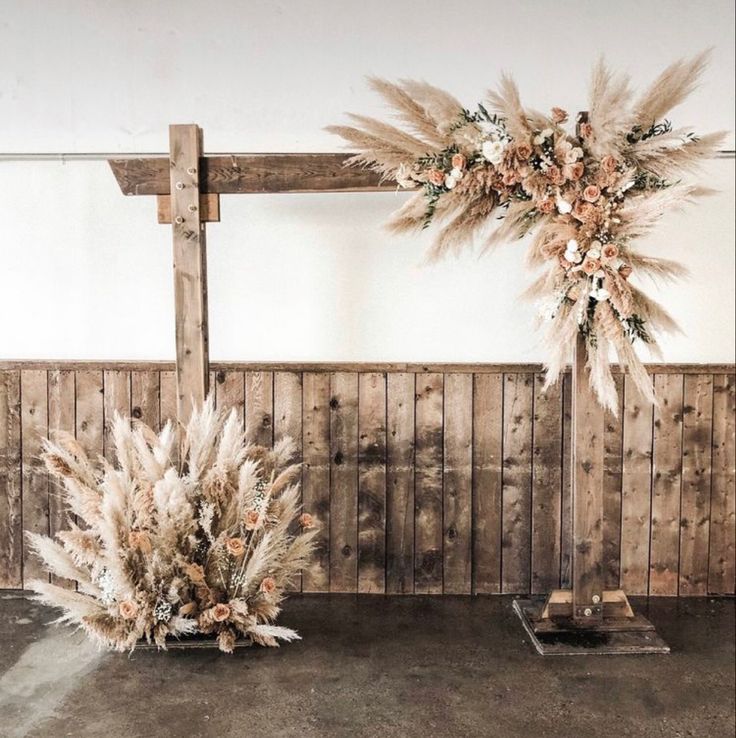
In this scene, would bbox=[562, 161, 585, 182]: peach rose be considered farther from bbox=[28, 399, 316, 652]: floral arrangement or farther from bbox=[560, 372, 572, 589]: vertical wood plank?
bbox=[28, 399, 316, 652]: floral arrangement

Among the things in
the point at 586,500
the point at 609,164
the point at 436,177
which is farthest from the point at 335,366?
the point at 609,164

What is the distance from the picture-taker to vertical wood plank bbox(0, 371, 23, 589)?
3393 mm

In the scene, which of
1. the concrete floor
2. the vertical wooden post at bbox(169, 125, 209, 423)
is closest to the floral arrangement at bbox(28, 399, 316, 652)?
the concrete floor

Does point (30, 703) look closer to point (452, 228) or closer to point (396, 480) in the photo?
point (396, 480)

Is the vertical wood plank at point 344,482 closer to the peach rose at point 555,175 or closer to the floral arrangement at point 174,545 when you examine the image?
the floral arrangement at point 174,545

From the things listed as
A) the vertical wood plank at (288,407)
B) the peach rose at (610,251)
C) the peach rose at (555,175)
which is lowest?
the vertical wood plank at (288,407)

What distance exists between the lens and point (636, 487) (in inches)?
132

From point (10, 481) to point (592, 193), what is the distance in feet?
9.09

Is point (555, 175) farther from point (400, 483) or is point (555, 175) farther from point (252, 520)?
point (252, 520)

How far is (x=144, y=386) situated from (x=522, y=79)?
2.16 m

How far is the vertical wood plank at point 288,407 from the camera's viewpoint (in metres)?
3.37

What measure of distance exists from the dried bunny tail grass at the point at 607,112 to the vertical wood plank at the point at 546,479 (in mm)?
1063

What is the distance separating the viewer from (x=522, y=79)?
3.30 m

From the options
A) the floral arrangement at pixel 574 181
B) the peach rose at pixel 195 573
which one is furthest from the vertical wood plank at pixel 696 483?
the peach rose at pixel 195 573
